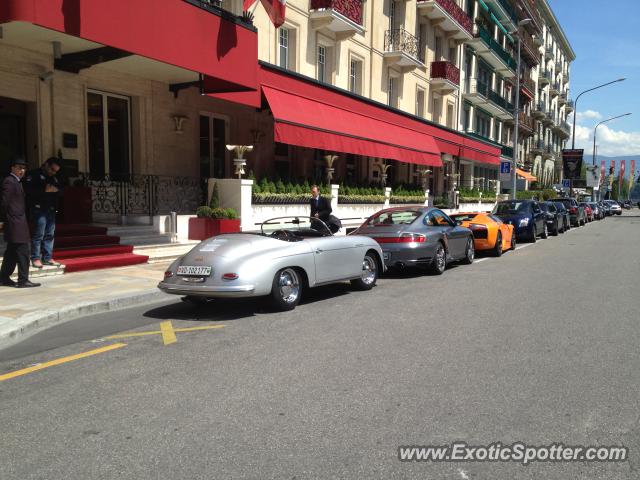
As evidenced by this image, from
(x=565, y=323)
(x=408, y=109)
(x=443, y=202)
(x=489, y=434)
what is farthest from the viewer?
(x=443, y=202)

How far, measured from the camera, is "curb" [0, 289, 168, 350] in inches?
246

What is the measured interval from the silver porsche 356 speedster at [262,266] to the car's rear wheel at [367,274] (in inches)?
20.8

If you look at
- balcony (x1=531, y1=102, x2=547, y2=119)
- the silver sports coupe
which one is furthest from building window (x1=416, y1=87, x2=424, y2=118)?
balcony (x1=531, y1=102, x2=547, y2=119)

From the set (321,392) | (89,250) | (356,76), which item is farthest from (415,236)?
(356,76)

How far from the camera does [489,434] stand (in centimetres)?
362

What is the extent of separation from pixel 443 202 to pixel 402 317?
2342 cm

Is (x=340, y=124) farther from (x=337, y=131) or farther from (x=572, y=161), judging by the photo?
(x=572, y=161)

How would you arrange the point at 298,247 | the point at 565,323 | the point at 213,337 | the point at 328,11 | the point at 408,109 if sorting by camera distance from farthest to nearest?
the point at 408,109 → the point at 328,11 → the point at 298,247 → the point at 565,323 → the point at 213,337

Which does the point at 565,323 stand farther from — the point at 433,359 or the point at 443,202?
the point at 443,202

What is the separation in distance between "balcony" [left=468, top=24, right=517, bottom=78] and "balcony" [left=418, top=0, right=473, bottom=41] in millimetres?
2136

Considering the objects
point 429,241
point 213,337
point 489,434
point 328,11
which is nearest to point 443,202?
point 328,11

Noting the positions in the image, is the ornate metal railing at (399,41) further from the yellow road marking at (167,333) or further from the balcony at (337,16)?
the yellow road marking at (167,333)

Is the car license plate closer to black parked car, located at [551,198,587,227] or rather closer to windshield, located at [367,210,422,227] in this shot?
windshield, located at [367,210,422,227]

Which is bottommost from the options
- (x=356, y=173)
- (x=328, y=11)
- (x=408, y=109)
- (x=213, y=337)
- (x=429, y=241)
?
(x=213, y=337)
